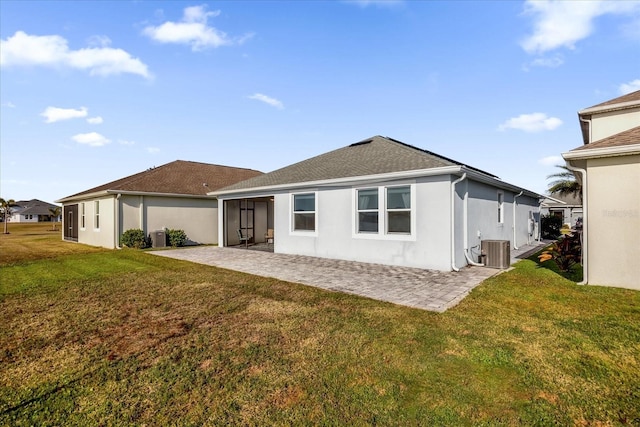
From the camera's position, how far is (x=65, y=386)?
2938mm

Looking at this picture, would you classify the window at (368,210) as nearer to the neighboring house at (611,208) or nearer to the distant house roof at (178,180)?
the neighboring house at (611,208)

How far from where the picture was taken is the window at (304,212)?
38.6 ft

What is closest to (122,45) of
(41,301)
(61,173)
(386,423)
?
(41,301)

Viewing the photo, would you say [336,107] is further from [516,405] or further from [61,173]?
[61,173]

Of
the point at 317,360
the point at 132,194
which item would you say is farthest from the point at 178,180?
the point at 317,360

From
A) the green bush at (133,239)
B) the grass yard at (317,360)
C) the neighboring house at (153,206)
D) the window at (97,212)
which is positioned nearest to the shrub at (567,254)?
the grass yard at (317,360)

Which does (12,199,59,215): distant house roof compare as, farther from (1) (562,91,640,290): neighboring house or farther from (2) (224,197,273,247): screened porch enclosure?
(1) (562,91,640,290): neighboring house

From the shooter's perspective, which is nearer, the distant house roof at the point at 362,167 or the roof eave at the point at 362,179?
the roof eave at the point at 362,179

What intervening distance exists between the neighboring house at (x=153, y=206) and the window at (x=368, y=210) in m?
11.1

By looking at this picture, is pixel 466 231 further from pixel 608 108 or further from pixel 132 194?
pixel 132 194

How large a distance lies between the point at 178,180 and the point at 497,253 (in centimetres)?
1729

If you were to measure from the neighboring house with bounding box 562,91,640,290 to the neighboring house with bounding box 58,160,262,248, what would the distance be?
55.6 feet

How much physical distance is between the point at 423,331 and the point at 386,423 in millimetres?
2057

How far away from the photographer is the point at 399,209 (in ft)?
30.9
